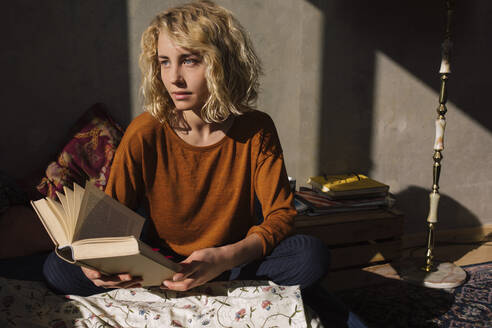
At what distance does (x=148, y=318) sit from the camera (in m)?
1.07

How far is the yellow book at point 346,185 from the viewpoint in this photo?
1980 millimetres

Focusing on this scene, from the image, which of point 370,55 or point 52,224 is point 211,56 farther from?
point 370,55

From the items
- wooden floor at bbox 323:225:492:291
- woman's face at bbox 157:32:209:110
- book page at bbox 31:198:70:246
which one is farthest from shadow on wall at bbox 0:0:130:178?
wooden floor at bbox 323:225:492:291

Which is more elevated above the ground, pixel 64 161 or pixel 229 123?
pixel 229 123

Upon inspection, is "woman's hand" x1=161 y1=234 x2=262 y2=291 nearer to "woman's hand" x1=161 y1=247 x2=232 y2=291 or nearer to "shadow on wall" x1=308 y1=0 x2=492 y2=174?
"woman's hand" x1=161 y1=247 x2=232 y2=291

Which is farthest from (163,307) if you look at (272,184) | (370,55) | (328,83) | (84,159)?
(370,55)

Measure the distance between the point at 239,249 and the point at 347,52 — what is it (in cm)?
139

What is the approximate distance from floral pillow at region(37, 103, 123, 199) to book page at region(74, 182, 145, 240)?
2.20 ft

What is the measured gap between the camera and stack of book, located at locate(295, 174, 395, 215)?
195cm

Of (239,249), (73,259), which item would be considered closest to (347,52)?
(239,249)

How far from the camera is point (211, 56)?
1.11 meters

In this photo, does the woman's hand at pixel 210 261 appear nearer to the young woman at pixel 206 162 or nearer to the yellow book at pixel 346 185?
the young woman at pixel 206 162

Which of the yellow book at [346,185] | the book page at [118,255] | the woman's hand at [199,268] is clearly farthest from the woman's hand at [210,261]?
the yellow book at [346,185]

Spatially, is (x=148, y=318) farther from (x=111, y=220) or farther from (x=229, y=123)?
(x=229, y=123)
